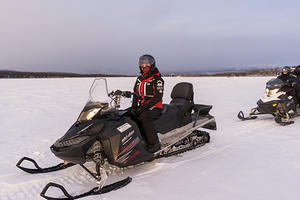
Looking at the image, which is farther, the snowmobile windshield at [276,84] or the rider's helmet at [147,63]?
the snowmobile windshield at [276,84]

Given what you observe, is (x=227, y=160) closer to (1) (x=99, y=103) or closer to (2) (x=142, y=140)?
(2) (x=142, y=140)

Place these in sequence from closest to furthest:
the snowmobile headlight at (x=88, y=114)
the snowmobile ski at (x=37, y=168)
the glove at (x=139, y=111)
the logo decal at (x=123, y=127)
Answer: the snowmobile headlight at (x=88, y=114) < the logo decal at (x=123, y=127) < the snowmobile ski at (x=37, y=168) < the glove at (x=139, y=111)

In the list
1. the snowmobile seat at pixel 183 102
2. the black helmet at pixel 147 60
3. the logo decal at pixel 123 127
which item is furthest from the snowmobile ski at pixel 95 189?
the black helmet at pixel 147 60

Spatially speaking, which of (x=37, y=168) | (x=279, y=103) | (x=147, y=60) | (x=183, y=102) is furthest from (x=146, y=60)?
(x=279, y=103)

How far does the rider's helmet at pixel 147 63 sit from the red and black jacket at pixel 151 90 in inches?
3.0

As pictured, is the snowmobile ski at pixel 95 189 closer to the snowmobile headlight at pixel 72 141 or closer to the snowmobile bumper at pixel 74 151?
the snowmobile bumper at pixel 74 151

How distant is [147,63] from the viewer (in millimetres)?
4359

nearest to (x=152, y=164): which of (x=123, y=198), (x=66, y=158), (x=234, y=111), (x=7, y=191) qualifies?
(x=123, y=198)

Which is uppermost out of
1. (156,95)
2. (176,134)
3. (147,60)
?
(147,60)

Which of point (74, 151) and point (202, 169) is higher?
point (74, 151)

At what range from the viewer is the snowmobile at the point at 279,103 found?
707 centimetres

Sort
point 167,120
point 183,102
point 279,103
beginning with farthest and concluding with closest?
point 279,103 < point 183,102 < point 167,120

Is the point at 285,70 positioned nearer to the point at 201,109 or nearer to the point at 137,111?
the point at 201,109

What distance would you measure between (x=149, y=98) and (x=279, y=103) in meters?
4.35
